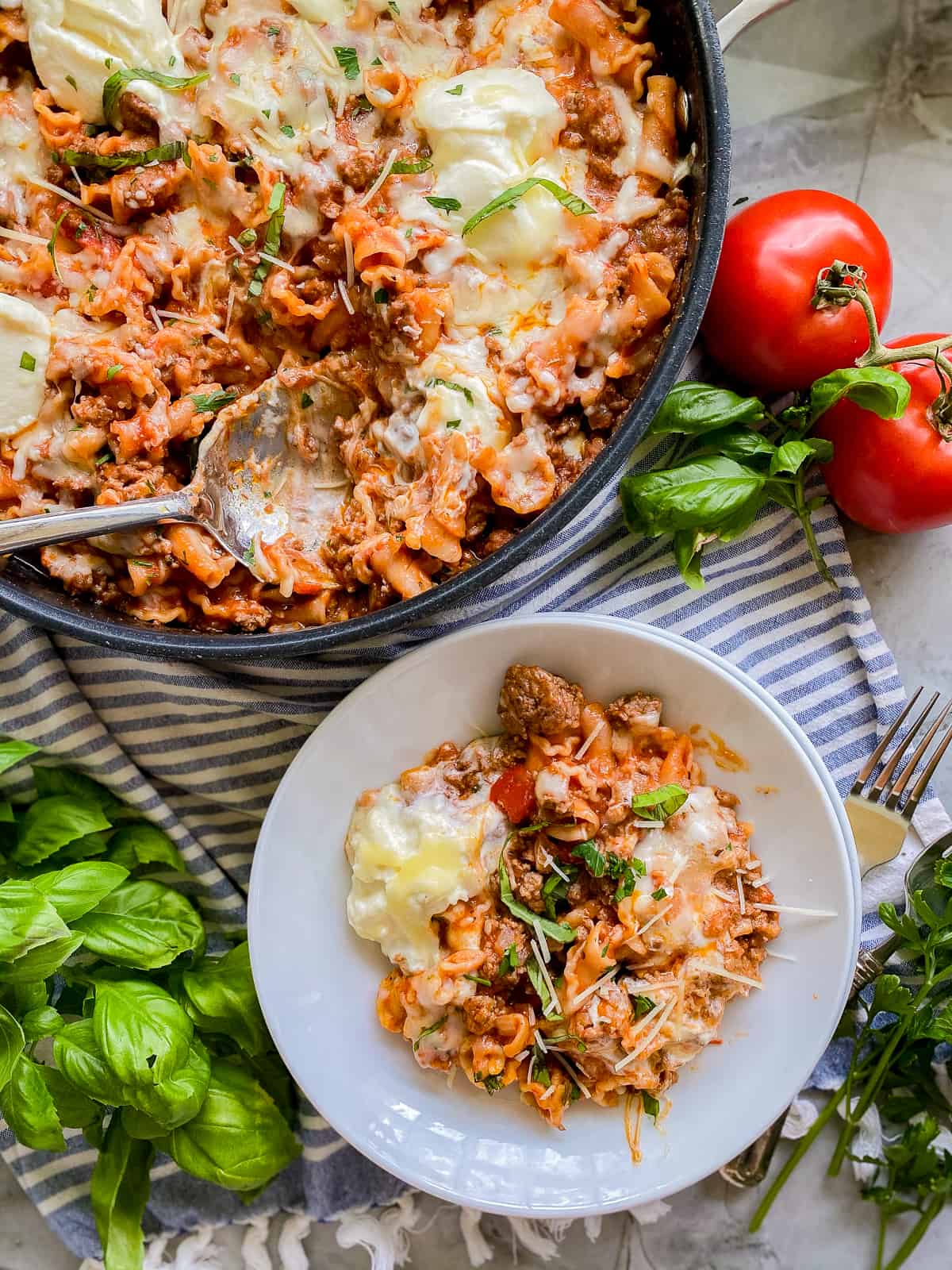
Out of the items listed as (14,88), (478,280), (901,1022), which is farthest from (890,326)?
(14,88)

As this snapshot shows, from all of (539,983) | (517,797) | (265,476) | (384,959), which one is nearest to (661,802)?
(517,797)

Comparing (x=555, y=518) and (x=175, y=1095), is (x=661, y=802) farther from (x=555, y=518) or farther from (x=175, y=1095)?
(x=175, y=1095)

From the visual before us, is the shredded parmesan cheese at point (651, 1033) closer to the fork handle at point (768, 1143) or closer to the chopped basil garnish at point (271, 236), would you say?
the fork handle at point (768, 1143)

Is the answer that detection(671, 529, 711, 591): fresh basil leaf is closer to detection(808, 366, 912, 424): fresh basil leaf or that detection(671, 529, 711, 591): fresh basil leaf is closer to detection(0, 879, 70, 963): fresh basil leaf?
detection(808, 366, 912, 424): fresh basil leaf

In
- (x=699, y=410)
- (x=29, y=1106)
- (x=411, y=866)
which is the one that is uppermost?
(x=699, y=410)

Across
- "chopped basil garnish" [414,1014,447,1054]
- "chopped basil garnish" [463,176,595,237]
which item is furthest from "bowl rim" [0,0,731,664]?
"chopped basil garnish" [414,1014,447,1054]

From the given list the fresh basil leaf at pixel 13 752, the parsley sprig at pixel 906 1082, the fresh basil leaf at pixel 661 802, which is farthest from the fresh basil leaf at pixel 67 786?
the parsley sprig at pixel 906 1082

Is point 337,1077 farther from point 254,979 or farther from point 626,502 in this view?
point 626,502
